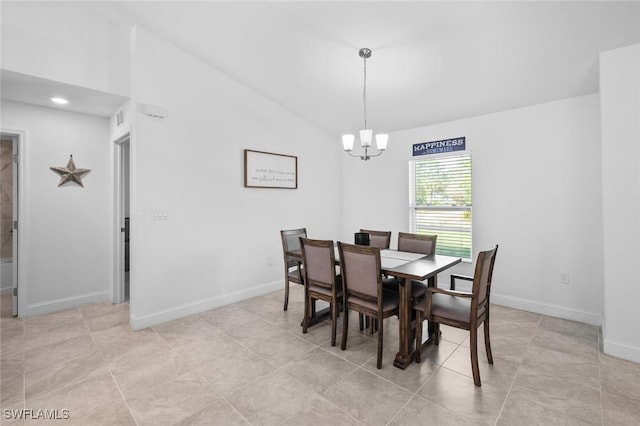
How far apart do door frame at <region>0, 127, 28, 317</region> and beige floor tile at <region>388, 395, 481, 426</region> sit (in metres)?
4.15

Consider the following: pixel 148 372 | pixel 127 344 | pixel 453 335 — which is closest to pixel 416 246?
pixel 453 335

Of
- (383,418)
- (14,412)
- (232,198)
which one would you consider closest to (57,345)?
(14,412)

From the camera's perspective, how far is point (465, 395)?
194 cm

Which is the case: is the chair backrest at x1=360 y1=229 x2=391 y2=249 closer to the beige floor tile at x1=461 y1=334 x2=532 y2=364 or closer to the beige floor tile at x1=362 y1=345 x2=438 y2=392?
the beige floor tile at x1=461 y1=334 x2=532 y2=364

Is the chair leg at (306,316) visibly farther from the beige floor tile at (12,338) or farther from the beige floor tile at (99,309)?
the beige floor tile at (12,338)

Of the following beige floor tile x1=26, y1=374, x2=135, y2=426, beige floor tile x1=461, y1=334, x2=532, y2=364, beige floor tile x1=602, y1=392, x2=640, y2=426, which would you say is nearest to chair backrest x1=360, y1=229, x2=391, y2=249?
beige floor tile x1=461, y1=334, x2=532, y2=364

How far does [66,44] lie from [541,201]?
526 cm

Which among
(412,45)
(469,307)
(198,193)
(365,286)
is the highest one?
(412,45)

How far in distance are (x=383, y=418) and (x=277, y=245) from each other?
284 centimetres

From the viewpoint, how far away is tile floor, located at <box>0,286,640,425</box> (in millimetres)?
1783

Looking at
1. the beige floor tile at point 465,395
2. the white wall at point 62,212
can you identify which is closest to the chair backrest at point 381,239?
the beige floor tile at point 465,395

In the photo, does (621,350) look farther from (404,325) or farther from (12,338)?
(12,338)

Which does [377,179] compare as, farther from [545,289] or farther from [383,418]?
[383,418]

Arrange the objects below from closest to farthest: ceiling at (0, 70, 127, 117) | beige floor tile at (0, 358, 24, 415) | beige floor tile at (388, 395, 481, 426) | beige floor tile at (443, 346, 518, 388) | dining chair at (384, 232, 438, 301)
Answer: beige floor tile at (388, 395, 481, 426) → beige floor tile at (0, 358, 24, 415) → beige floor tile at (443, 346, 518, 388) → ceiling at (0, 70, 127, 117) → dining chair at (384, 232, 438, 301)
